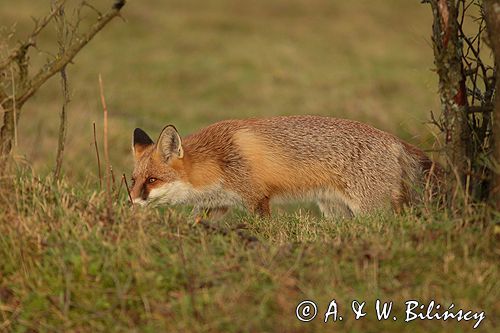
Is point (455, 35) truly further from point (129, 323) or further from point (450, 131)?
point (129, 323)

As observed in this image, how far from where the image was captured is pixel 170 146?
7090 mm

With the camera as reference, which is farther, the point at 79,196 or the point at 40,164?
the point at 40,164

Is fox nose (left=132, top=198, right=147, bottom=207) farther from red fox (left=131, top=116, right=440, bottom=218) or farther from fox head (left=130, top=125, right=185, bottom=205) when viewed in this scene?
red fox (left=131, top=116, right=440, bottom=218)

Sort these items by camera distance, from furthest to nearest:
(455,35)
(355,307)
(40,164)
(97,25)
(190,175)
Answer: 1. (40,164)
2. (190,175)
3. (97,25)
4. (455,35)
5. (355,307)

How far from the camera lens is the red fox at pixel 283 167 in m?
7.21

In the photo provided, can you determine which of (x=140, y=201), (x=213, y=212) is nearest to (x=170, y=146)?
(x=140, y=201)

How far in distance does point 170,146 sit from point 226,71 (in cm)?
1060

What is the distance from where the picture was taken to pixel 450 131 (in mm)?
5648

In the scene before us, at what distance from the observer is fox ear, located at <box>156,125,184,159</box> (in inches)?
275

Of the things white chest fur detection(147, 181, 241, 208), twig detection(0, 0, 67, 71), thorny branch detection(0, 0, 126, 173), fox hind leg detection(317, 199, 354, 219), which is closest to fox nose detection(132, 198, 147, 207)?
white chest fur detection(147, 181, 241, 208)

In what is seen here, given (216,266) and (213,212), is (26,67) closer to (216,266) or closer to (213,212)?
(213,212)

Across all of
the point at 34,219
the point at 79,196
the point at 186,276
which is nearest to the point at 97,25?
the point at 79,196

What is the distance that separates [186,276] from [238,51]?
14729mm

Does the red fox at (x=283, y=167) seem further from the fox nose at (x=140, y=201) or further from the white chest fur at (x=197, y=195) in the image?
the fox nose at (x=140, y=201)
